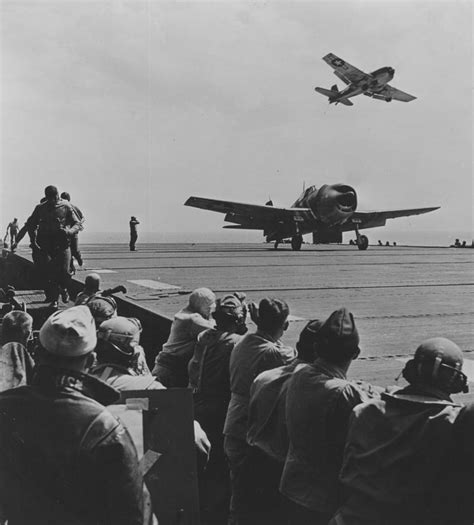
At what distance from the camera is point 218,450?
4.99m

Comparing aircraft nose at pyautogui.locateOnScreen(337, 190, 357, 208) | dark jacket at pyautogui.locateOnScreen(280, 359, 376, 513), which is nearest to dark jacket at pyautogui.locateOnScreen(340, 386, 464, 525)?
dark jacket at pyautogui.locateOnScreen(280, 359, 376, 513)

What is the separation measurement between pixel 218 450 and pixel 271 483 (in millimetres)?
1254

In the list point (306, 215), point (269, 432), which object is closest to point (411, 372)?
point (269, 432)

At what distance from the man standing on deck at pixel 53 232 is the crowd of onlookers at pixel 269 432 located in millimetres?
5132

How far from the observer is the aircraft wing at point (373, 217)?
31853mm

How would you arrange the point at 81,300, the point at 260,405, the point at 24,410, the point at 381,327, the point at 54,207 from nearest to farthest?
the point at 24,410
the point at 260,405
the point at 81,300
the point at 381,327
the point at 54,207

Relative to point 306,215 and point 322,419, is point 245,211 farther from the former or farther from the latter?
point 322,419

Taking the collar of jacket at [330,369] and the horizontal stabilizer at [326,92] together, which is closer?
the collar of jacket at [330,369]

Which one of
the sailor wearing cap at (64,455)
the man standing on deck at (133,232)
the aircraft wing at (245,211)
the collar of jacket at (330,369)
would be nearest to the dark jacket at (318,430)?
the collar of jacket at (330,369)

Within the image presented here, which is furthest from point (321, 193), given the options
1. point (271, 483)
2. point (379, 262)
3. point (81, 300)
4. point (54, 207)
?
point (271, 483)

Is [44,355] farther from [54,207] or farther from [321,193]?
[321,193]

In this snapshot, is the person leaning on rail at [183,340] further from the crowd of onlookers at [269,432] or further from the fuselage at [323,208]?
the fuselage at [323,208]

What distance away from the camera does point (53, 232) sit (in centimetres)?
898

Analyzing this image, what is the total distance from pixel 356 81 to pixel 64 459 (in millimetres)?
37756
